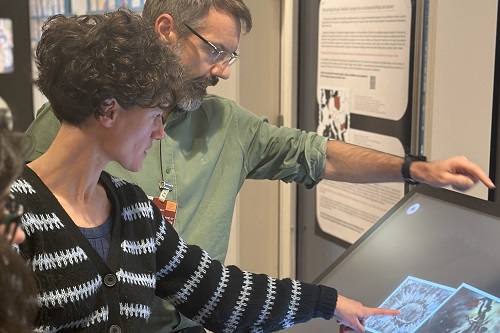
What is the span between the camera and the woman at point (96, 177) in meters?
1.25

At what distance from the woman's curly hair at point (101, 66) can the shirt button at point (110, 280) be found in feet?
1.01

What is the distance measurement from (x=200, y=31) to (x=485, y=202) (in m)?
0.87

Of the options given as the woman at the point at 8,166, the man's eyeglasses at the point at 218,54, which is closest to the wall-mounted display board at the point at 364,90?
the man's eyeglasses at the point at 218,54

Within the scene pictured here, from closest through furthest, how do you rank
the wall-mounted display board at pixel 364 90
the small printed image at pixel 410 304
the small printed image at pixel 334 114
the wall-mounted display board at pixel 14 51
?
the small printed image at pixel 410 304 → the wall-mounted display board at pixel 364 90 → the small printed image at pixel 334 114 → the wall-mounted display board at pixel 14 51

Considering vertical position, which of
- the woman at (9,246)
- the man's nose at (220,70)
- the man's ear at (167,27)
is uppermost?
the man's ear at (167,27)

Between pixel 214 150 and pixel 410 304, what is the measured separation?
2.36ft

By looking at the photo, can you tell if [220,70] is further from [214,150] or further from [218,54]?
[214,150]

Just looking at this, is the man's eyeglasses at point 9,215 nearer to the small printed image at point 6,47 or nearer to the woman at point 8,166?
the woman at point 8,166

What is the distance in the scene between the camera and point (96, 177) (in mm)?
1362

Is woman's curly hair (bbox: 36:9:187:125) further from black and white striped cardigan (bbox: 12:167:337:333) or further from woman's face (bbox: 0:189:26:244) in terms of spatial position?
woman's face (bbox: 0:189:26:244)

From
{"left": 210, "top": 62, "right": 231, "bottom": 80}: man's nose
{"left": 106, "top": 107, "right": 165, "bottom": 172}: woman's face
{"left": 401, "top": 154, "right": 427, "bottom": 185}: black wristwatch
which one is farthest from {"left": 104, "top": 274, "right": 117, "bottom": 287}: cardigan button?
{"left": 401, "top": 154, "right": 427, "bottom": 185}: black wristwatch

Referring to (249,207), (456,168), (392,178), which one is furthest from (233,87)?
(456,168)

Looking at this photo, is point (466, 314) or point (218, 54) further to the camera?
point (218, 54)

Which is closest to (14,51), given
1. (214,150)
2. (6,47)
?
(6,47)
